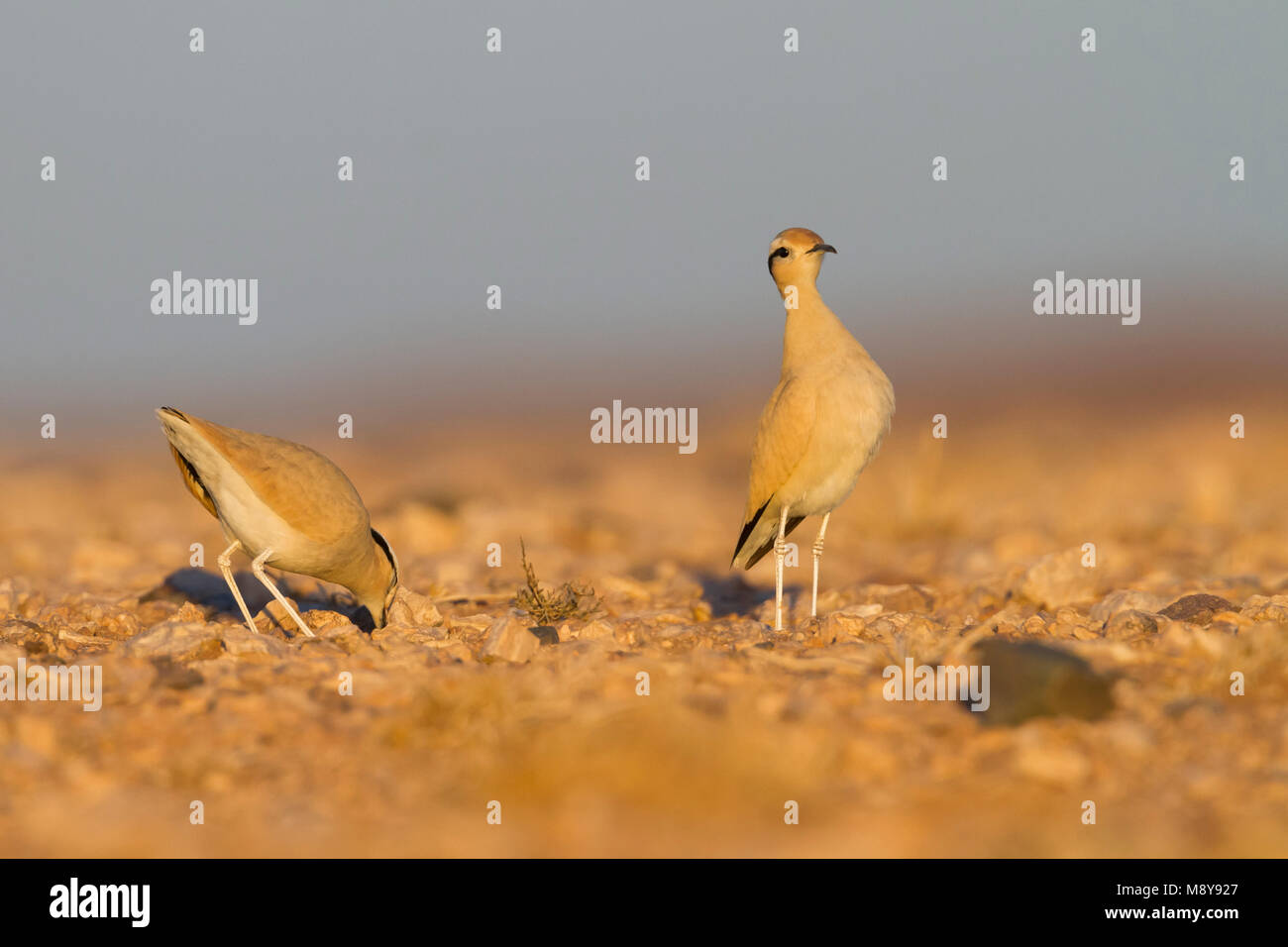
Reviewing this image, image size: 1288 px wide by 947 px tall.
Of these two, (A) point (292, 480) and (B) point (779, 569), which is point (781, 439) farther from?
(A) point (292, 480)

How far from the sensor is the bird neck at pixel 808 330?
25.2 ft

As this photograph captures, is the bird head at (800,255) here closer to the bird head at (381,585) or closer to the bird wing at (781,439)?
the bird wing at (781,439)

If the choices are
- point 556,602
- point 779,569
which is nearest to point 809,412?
point 779,569

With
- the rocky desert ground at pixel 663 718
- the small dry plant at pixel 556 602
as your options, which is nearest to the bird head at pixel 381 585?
the rocky desert ground at pixel 663 718

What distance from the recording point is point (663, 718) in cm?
424

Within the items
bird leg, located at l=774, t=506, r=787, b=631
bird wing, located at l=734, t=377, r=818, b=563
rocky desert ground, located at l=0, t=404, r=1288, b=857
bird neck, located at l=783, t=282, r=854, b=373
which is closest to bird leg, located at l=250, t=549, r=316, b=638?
rocky desert ground, located at l=0, t=404, r=1288, b=857

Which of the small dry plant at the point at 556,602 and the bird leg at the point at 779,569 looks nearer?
the bird leg at the point at 779,569

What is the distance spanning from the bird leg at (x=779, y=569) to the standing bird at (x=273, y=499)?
8.06 ft

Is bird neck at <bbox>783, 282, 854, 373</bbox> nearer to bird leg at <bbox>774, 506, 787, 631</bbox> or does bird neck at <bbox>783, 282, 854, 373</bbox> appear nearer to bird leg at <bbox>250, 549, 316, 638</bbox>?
bird leg at <bbox>774, 506, 787, 631</bbox>

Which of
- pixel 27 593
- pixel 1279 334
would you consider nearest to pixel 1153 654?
pixel 27 593

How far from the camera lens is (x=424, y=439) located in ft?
108

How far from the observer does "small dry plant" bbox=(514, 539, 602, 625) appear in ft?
25.6
